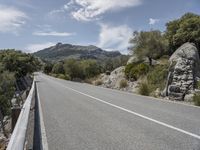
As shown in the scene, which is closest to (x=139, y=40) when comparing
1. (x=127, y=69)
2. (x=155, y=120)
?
(x=127, y=69)

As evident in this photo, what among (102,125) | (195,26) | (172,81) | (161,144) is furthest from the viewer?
(195,26)

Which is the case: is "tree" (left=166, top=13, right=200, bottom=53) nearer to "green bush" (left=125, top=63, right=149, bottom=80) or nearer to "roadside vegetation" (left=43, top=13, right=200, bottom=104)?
"roadside vegetation" (left=43, top=13, right=200, bottom=104)

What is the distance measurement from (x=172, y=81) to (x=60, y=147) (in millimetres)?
16064

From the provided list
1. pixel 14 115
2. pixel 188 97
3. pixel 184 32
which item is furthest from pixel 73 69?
pixel 14 115

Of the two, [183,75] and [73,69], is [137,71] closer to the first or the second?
[183,75]

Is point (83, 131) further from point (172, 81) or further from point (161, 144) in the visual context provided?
point (172, 81)

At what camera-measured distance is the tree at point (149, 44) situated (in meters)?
41.7

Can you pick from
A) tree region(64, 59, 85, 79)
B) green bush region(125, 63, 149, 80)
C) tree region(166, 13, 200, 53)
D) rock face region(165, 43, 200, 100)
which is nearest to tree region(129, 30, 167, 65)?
tree region(166, 13, 200, 53)

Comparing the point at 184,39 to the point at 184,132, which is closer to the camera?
the point at 184,132

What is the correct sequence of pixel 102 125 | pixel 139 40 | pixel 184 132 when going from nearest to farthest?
pixel 184 132, pixel 102 125, pixel 139 40

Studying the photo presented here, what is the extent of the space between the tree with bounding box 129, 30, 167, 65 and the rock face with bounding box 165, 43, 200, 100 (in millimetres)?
17116

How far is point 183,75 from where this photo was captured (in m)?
21.3

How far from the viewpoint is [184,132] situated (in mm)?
7754

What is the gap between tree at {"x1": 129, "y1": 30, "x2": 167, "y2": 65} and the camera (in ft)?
137
